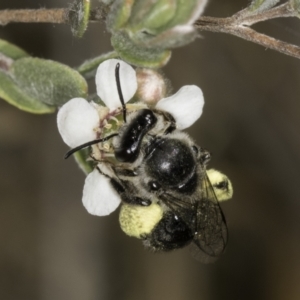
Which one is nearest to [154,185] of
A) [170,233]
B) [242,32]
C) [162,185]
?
[162,185]

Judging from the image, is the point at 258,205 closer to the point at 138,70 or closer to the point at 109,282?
the point at 109,282

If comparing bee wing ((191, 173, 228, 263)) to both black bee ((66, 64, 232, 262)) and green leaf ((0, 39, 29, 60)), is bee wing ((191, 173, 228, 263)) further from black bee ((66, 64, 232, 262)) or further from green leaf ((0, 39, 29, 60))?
green leaf ((0, 39, 29, 60))

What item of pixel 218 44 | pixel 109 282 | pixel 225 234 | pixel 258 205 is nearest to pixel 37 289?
pixel 109 282

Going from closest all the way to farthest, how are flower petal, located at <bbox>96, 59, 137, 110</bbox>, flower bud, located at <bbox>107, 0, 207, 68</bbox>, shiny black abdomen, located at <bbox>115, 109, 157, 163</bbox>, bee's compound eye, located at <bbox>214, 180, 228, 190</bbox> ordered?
flower bud, located at <bbox>107, 0, 207, 68</bbox>
shiny black abdomen, located at <bbox>115, 109, 157, 163</bbox>
flower petal, located at <bbox>96, 59, 137, 110</bbox>
bee's compound eye, located at <bbox>214, 180, 228, 190</bbox>

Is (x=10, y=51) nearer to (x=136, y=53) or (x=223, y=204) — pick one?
(x=136, y=53)

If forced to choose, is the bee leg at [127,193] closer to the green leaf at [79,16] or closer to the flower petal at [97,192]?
the flower petal at [97,192]

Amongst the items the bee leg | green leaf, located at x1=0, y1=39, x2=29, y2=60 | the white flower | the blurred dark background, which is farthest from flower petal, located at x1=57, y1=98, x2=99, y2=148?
the blurred dark background

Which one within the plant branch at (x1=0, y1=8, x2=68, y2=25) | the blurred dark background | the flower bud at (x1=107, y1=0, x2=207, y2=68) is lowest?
the blurred dark background

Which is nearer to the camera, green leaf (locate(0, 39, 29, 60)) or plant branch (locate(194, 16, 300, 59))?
plant branch (locate(194, 16, 300, 59))
